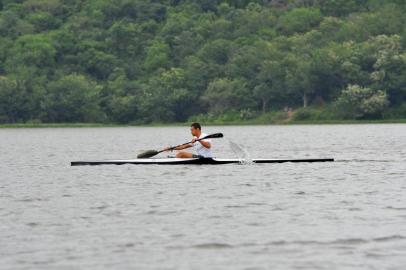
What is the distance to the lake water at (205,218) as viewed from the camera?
20.1m

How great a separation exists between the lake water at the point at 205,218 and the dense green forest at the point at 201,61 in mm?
88055

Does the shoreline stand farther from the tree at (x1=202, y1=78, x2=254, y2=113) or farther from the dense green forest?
the tree at (x1=202, y1=78, x2=254, y2=113)

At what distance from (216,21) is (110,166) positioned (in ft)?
400

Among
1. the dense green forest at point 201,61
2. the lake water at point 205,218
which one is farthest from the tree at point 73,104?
the lake water at point 205,218

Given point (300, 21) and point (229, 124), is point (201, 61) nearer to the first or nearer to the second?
point (229, 124)

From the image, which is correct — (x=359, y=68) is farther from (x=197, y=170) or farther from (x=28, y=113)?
(x=197, y=170)

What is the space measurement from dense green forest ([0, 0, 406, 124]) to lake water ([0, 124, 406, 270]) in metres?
88.1

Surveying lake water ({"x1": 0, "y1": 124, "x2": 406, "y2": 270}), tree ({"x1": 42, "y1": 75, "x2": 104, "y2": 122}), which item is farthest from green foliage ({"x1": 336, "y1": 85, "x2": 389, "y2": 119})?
A: lake water ({"x1": 0, "y1": 124, "x2": 406, "y2": 270})

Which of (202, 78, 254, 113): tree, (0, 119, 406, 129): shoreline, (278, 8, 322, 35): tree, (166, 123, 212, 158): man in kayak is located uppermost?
(278, 8, 322, 35): tree

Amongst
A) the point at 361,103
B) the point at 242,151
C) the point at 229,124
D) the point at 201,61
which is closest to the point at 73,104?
the point at 229,124

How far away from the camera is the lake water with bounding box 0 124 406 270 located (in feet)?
65.8

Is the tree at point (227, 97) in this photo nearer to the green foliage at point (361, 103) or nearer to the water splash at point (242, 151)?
the green foliage at point (361, 103)

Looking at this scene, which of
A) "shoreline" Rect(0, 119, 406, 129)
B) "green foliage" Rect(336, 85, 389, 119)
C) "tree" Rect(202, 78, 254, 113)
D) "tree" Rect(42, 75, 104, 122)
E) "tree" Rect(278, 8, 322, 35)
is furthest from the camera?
"tree" Rect(278, 8, 322, 35)

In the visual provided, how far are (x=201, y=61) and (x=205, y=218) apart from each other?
12364 centimetres
